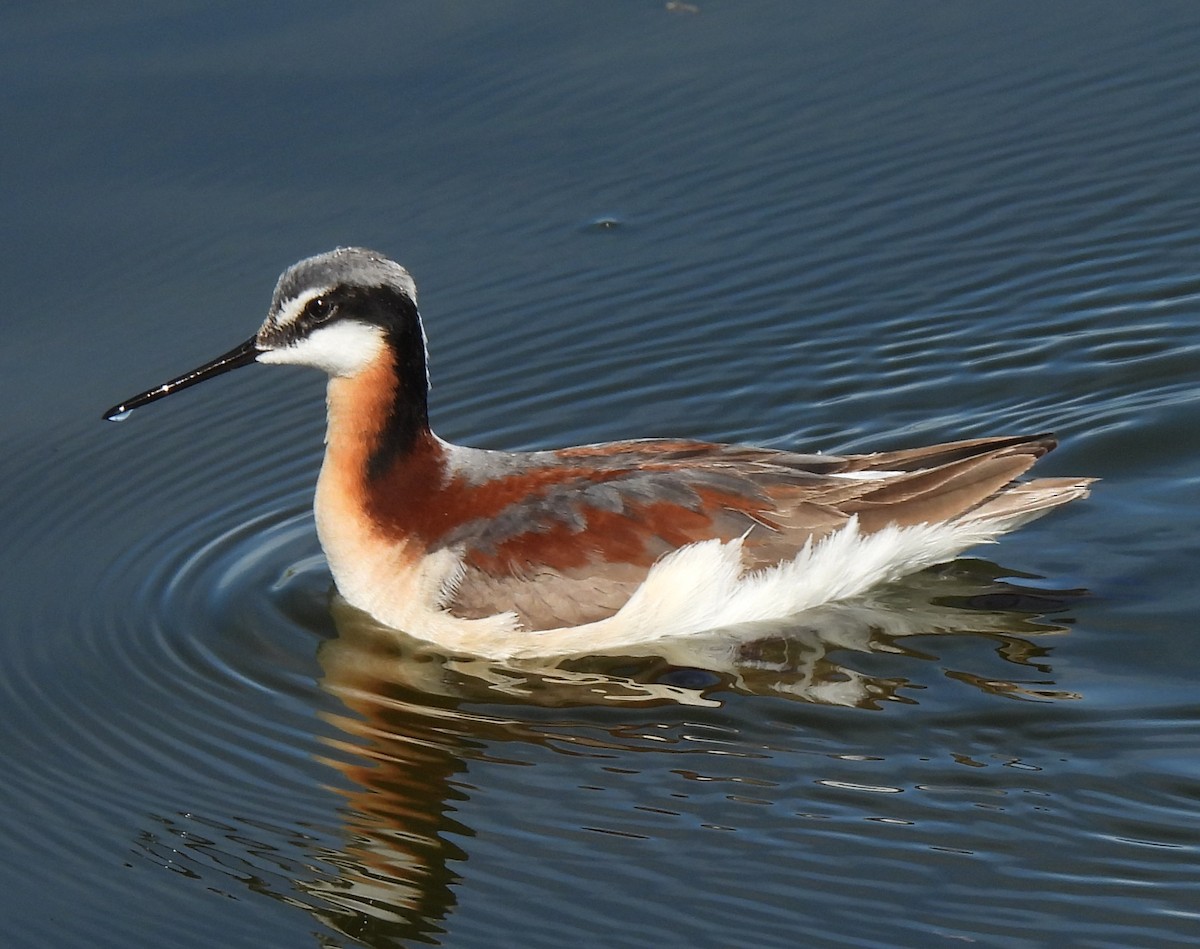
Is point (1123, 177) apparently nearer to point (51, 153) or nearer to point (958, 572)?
point (958, 572)

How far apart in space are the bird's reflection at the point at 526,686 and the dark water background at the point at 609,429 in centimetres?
3

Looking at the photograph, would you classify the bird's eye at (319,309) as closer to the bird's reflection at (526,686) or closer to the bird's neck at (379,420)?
the bird's neck at (379,420)

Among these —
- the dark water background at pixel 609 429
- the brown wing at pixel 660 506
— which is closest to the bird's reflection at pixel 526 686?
the dark water background at pixel 609 429

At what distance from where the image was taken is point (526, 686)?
892cm

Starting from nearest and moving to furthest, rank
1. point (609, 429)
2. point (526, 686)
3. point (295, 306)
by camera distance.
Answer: point (526, 686) < point (295, 306) < point (609, 429)

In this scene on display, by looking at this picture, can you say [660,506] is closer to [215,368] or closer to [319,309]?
[319,309]

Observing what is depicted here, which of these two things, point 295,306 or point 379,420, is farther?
point 379,420

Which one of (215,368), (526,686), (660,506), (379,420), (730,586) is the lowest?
(526,686)

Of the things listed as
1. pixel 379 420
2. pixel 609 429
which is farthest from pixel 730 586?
pixel 609 429

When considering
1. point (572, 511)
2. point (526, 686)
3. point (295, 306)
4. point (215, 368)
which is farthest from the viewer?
point (215, 368)

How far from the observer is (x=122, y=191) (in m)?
12.4

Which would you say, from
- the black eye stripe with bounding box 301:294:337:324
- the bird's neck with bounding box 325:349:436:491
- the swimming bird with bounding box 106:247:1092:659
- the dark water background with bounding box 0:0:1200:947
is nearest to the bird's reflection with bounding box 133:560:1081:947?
the dark water background with bounding box 0:0:1200:947

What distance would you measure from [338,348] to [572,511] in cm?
140

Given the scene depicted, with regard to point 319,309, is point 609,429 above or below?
below
